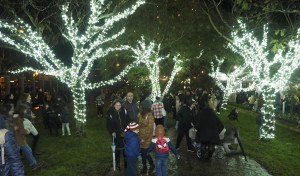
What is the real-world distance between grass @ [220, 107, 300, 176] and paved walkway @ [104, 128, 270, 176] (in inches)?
15.9

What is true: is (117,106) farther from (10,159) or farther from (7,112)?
(10,159)

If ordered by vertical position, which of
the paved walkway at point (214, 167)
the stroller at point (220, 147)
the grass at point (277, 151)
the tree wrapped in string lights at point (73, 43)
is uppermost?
the tree wrapped in string lights at point (73, 43)

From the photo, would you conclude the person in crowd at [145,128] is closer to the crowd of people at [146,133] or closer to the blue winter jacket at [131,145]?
the crowd of people at [146,133]

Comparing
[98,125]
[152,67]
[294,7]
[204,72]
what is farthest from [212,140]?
[204,72]

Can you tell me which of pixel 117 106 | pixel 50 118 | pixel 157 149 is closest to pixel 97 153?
pixel 117 106

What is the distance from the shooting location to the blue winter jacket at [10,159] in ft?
15.6

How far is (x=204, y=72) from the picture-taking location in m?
33.8

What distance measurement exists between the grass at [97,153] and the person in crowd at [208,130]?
1530 millimetres

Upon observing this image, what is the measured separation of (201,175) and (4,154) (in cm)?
441

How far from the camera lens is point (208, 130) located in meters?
8.09

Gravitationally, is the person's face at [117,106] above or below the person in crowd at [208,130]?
above

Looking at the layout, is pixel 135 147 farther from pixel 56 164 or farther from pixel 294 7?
pixel 294 7

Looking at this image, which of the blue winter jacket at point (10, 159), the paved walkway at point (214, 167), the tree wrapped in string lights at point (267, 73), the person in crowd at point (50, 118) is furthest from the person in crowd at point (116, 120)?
the tree wrapped in string lights at point (267, 73)

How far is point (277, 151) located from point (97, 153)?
615 cm
